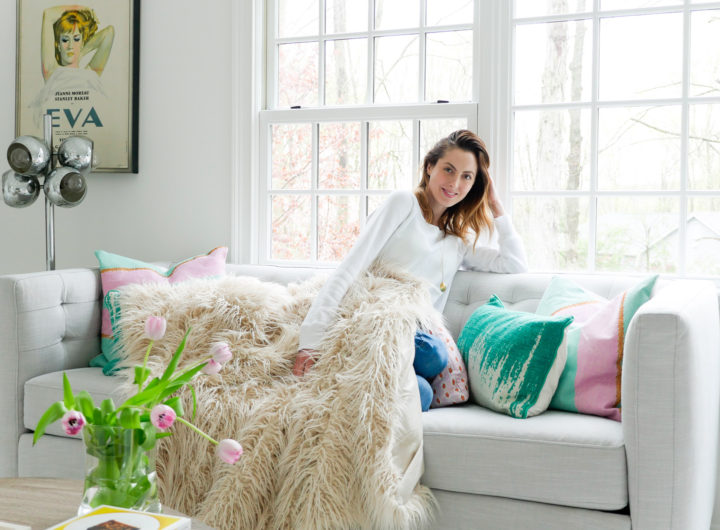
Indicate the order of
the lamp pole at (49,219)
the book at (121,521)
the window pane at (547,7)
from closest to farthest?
the book at (121,521), the window pane at (547,7), the lamp pole at (49,219)

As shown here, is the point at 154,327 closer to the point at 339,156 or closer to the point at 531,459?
the point at 531,459

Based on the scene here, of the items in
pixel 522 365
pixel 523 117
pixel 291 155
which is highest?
pixel 523 117

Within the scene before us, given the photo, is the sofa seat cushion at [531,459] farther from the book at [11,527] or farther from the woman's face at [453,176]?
the book at [11,527]

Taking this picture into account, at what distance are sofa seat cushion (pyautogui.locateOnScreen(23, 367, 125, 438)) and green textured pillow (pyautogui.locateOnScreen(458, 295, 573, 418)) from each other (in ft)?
4.01

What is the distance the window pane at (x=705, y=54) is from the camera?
8.95 ft

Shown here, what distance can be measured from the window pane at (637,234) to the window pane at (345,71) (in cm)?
119

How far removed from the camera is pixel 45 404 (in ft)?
8.01

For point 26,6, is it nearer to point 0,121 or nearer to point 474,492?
point 0,121

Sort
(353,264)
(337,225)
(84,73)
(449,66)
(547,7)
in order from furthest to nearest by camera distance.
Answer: (84,73), (337,225), (449,66), (547,7), (353,264)

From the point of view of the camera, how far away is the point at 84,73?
141 inches

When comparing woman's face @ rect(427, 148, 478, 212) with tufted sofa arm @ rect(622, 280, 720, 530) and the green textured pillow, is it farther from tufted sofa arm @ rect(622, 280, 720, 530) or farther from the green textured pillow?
tufted sofa arm @ rect(622, 280, 720, 530)

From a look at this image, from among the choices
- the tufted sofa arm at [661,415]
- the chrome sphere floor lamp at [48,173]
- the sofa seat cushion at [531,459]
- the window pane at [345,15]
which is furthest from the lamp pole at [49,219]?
the tufted sofa arm at [661,415]

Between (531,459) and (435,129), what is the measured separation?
1661 millimetres

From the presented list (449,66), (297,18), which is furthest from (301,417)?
(297,18)
